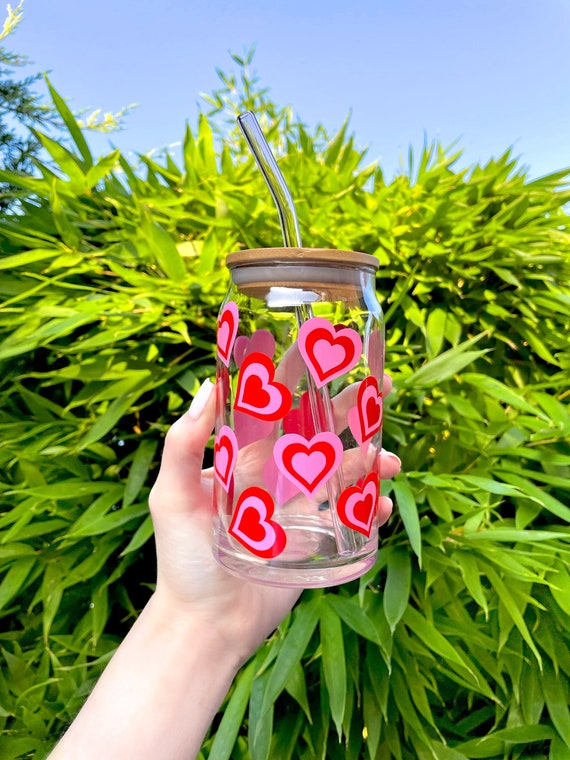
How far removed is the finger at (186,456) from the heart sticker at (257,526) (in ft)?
0.31

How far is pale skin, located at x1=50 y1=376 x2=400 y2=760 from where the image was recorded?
0.64 meters

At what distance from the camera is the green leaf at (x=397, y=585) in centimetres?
81

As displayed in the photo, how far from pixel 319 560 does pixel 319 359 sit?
19cm

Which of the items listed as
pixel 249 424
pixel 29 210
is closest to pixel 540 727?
pixel 249 424

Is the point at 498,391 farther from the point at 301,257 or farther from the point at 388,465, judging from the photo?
the point at 301,257

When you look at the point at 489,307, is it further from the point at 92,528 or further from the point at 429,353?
the point at 92,528

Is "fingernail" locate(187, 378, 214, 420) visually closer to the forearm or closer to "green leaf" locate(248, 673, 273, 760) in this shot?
the forearm

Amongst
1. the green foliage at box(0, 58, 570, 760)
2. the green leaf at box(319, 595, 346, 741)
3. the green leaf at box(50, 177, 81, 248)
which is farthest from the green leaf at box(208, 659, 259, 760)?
the green leaf at box(50, 177, 81, 248)

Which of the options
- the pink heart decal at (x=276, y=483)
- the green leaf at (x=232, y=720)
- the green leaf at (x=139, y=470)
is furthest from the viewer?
the green leaf at (x=139, y=470)

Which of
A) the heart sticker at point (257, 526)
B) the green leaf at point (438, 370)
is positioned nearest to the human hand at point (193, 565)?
the heart sticker at point (257, 526)

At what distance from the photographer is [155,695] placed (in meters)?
0.66

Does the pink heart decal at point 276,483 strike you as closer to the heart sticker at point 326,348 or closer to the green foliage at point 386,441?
the heart sticker at point 326,348

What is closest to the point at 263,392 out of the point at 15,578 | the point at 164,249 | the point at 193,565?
the point at 193,565

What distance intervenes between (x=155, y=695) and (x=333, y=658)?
0.25m
